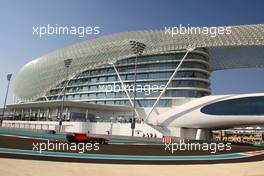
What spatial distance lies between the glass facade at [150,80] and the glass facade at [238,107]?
40.5 ft

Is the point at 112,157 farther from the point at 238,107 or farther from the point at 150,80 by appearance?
Answer: the point at 150,80

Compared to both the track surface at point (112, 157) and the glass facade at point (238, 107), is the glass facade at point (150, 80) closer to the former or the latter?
the glass facade at point (238, 107)

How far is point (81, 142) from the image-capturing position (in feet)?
111

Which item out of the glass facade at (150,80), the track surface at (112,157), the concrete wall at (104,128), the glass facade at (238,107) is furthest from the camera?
the glass facade at (150,80)

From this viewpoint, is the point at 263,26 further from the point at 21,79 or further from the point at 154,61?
the point at 21,79

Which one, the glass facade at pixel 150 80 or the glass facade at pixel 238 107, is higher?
the glass facade at pixel 150 80

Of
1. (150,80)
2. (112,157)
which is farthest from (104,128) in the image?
(112,157)

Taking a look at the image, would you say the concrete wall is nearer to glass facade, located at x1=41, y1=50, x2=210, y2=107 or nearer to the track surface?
glass facade, located at x1=41, y1=50, x2=210, y2=107

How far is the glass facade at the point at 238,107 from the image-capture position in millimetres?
60469

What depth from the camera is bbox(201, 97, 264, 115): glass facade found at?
60469mm

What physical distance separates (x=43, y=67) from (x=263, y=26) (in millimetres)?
75037

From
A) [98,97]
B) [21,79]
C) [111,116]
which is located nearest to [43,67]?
[21,79]

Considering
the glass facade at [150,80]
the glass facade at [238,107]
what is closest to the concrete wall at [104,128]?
the glass facade at [150,80]

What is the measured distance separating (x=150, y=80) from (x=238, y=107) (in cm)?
2662
